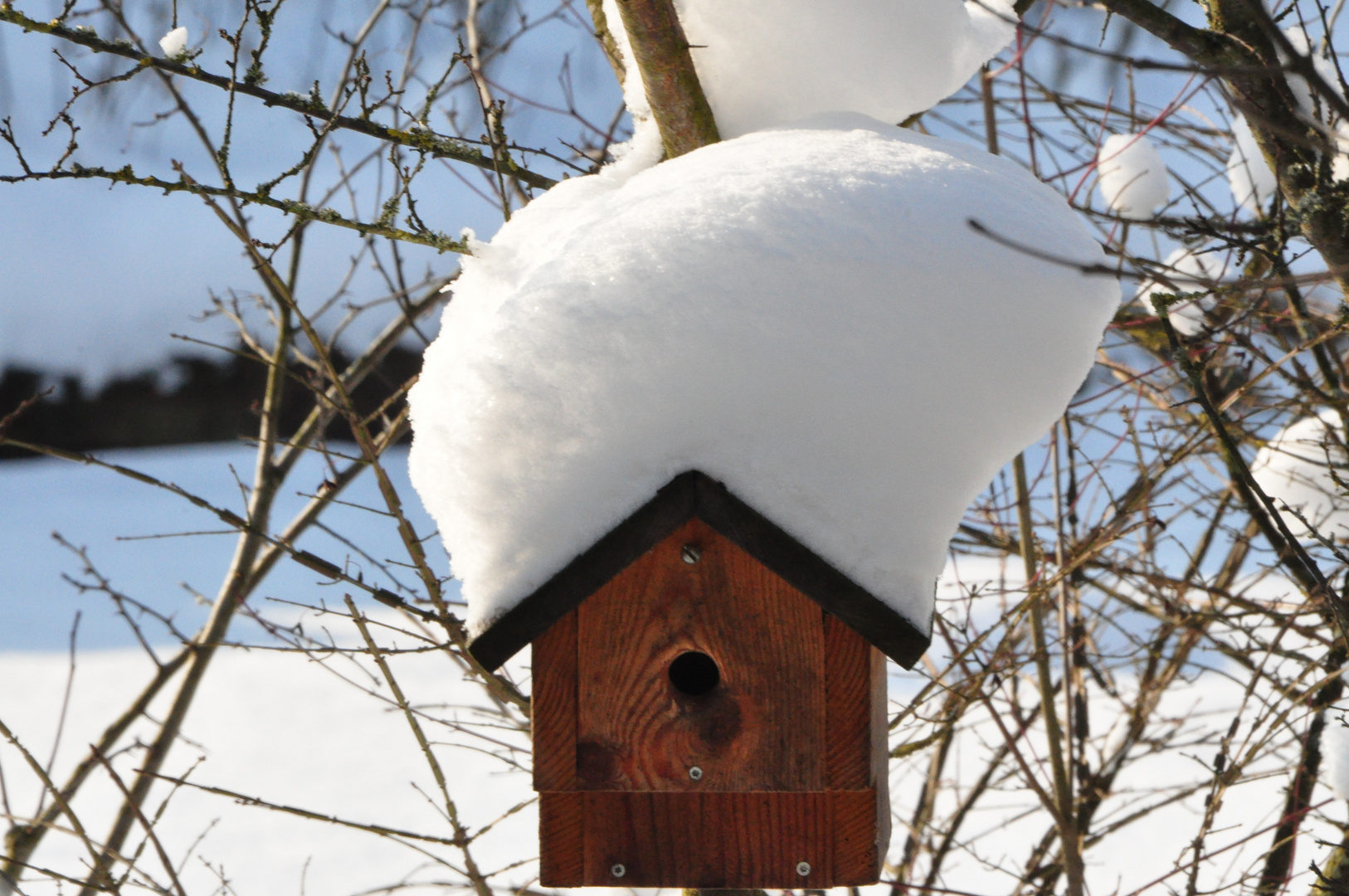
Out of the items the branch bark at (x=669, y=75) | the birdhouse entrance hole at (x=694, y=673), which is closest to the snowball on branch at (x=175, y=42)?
the branch bark at (x=669, y=75)

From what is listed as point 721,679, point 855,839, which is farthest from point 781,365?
point 855,839

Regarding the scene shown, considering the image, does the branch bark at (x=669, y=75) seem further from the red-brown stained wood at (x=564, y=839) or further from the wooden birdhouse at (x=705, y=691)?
the red-brown stained wood at (x=564, y=839)

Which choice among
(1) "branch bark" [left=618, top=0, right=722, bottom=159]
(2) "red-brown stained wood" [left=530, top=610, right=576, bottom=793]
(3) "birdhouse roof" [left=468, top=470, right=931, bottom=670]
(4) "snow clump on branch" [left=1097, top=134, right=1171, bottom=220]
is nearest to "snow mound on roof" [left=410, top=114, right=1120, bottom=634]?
(3) "birdhouse roof" [left=468, top=470, right=931, bottom=670]

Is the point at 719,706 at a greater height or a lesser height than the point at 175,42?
lesser

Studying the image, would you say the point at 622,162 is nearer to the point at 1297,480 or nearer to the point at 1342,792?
the point at 1342,792

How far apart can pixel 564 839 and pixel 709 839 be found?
220 millimetres

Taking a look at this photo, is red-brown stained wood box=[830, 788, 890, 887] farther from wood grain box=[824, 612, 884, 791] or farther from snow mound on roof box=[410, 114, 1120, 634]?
snow mound on roof box=[410, 114, 1120, 634]

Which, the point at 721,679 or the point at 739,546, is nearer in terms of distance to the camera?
the point at 739,546

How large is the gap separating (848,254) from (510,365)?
46 cm

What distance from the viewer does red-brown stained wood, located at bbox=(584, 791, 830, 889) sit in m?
1.61

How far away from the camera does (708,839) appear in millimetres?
1618

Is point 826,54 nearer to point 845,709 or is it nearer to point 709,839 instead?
point 845,709

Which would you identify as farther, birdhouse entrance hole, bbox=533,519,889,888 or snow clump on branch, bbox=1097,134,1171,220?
snow clump on branch, bbox=1097,134,1171,220

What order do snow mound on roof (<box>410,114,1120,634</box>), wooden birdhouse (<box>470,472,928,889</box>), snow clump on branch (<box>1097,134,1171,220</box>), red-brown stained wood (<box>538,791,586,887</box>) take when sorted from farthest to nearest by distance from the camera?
snow clump on branch (<box>1097,134,1171,220</box>)
red-brown stained wood (<box>538,791,586,887</box>)
wooden birdhouse (<box>470,472,928,889</box>)
snow mound on roof (<box>410,114,1120,634</box>)
